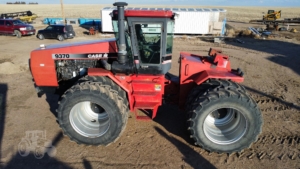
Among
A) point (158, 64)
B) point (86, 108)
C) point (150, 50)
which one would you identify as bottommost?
point (86, 108)

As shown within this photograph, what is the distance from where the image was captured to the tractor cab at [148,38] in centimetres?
427

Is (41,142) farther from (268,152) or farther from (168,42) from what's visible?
(268,152)

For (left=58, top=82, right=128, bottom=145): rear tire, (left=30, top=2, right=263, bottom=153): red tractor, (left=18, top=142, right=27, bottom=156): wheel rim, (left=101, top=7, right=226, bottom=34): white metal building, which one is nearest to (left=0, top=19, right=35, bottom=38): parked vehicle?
(left=101, top=7, right=226, bottom=34): white metal building

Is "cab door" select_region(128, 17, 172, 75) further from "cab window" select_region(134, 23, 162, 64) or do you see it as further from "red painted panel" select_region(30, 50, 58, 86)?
"red painted panel" select_region(30, 50, 58, 86)

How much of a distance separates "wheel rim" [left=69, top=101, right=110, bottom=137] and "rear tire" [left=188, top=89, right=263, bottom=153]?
75.2 inches

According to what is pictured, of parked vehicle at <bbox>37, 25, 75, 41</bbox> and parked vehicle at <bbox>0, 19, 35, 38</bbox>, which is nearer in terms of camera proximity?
parked vehicle at <bbox>37, 25, 75, 41</bbox>

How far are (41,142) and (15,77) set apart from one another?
210 inches

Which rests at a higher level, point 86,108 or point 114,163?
point 86,108

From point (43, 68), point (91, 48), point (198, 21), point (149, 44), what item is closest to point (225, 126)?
point (149, 44)

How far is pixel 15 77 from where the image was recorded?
29.6ft

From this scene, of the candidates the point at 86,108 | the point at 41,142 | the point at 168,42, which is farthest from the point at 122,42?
the point at 41,142

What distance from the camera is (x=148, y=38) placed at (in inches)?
177

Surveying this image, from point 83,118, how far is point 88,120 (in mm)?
126

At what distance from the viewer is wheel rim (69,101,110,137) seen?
473 cm
